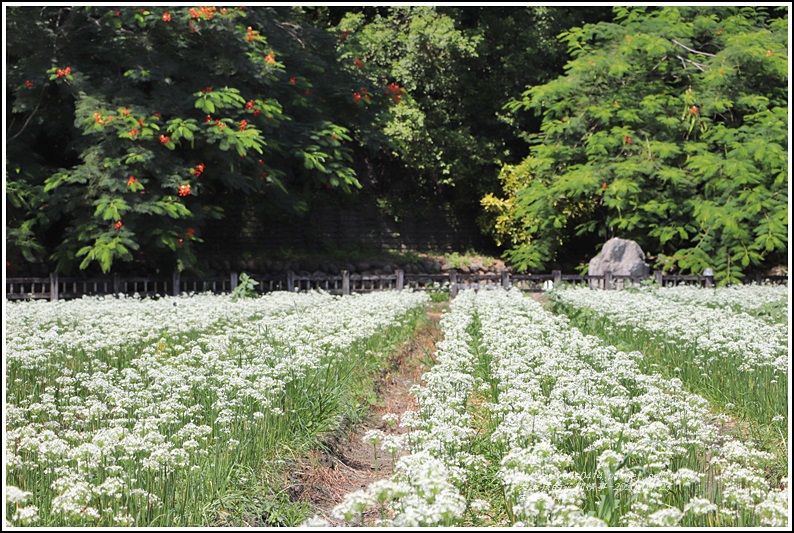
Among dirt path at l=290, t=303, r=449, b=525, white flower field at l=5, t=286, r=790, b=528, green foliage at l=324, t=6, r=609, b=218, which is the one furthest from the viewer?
green foliage at l=324, t=6, r=609, b=218

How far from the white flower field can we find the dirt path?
0.65ft

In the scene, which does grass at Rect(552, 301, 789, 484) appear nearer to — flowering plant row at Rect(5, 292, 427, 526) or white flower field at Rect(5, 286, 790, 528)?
white flower field at Rect(5, 286, 790, 528)

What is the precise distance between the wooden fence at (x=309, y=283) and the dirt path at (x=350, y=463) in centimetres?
1106

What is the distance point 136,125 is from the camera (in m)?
16.6

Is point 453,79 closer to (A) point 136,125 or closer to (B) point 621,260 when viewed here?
(B) point 621,260

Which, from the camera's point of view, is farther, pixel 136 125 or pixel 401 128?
pixel 401 128

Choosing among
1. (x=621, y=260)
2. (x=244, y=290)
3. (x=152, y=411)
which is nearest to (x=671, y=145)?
(x=621, y=260)

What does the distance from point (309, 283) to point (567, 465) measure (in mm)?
17050

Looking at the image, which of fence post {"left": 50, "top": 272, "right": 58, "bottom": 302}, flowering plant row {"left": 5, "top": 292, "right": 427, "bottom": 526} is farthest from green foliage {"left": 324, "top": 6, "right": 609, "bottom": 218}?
flowering plant row {"left": 5, "top": 292, "right": 427, "bottom": 526}

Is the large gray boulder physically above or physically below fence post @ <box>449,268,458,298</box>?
above

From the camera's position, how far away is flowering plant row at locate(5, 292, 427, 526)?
434cm

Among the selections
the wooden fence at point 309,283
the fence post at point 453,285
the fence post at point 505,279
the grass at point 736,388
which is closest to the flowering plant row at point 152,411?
the grass at point 736,388

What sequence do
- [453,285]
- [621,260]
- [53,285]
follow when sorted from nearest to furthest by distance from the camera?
[53,285] < [453,285] < [621,260]

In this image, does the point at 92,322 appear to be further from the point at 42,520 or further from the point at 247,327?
the point at 42,520
